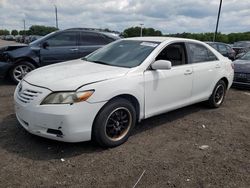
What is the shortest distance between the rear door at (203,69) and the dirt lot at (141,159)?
73cm

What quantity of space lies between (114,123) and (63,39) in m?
5.32

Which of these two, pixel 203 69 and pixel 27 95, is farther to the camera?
pixel 203 69

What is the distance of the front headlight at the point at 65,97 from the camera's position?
357cm

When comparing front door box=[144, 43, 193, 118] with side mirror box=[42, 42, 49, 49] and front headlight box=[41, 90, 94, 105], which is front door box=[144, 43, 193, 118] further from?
side mirror box=[42, 42, 49, 49]

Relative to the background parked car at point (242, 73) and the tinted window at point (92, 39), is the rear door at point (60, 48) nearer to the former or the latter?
the tinted window at point (92, 39)

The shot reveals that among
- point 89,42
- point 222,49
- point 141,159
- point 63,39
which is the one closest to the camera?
point 141,159

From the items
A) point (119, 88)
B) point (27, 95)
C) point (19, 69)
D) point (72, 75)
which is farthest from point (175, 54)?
point (19, 69)

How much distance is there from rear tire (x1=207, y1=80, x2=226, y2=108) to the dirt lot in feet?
3.22

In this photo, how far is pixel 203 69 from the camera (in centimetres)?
551

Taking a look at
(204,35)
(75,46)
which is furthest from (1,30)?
(75,46)

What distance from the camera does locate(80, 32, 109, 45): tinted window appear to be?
29.2ft

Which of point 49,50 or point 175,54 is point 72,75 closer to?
point 175,54

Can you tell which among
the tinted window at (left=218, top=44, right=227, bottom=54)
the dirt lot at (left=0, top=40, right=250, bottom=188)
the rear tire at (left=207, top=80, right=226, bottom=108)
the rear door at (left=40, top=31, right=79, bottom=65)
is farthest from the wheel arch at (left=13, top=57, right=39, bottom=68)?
the tinted window at (left=218, top=44, right=227, bottom=54)

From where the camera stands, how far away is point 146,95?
4.33 metres
